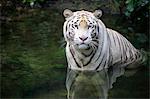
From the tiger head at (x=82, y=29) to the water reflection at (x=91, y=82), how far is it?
0.36 m

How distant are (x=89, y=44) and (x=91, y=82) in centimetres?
43

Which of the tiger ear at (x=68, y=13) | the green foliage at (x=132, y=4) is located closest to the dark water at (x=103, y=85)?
the tiger ear at (x=68, y=13)

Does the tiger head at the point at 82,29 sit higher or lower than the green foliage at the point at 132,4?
lower

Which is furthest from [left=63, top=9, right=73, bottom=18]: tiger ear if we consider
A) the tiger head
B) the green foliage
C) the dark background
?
the green foliage

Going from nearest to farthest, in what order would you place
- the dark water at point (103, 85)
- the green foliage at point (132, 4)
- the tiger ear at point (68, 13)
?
the dark water at point (103, 85) → the tiger ear at point (68, 13) → the green foliage at point (132, 4)

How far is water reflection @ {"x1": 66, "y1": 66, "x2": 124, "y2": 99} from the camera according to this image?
565cm

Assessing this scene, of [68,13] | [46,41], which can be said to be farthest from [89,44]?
[46,41]

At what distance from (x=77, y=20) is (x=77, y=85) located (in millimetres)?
748

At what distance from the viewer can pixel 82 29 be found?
19.7 ft

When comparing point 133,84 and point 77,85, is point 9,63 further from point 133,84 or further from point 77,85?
point 133,84

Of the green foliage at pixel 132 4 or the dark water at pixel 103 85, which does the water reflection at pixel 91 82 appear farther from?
the green foliage at pixel 132 4

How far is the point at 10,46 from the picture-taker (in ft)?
24.3

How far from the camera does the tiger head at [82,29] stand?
5.90 m

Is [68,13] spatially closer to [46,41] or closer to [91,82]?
[91,82]
